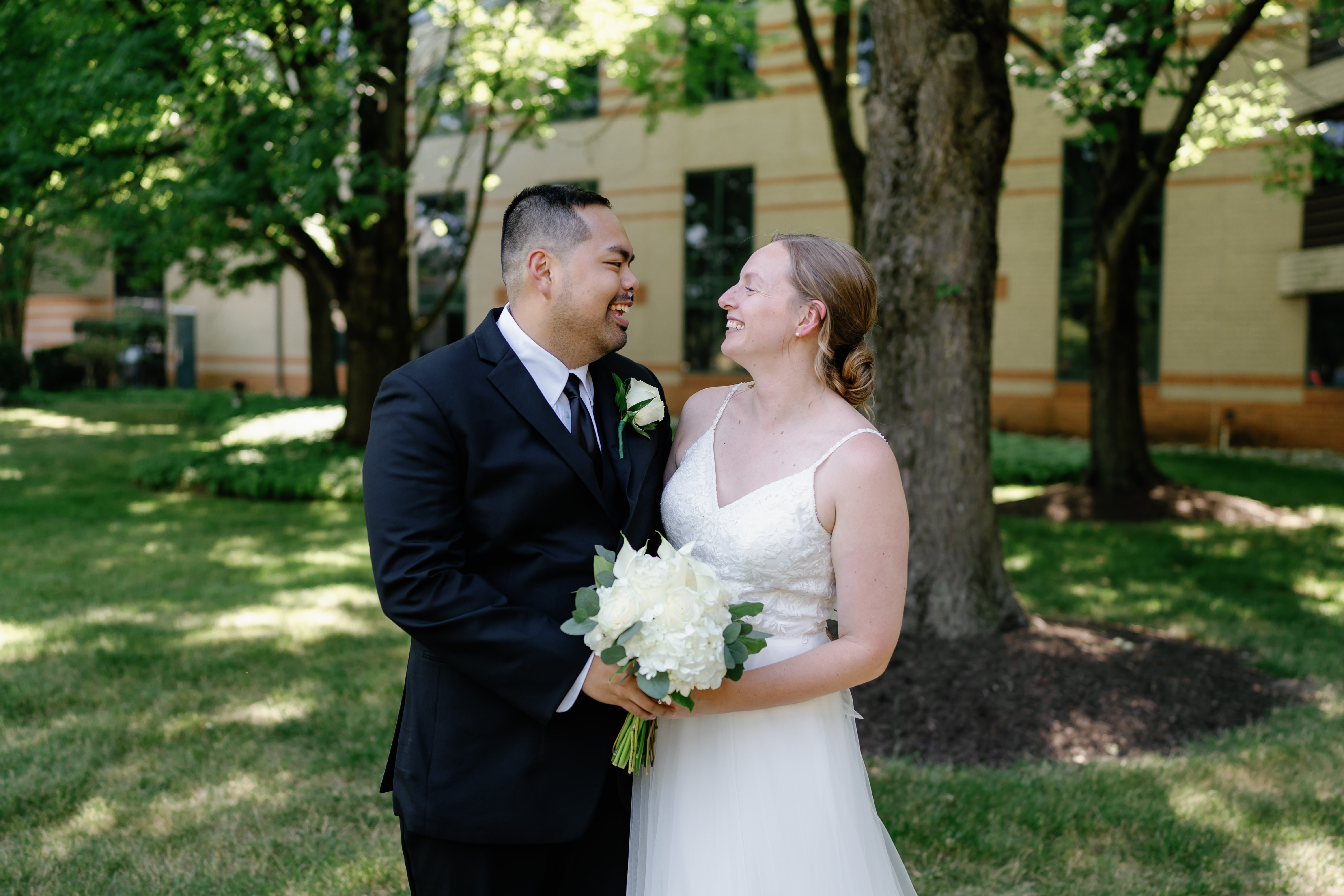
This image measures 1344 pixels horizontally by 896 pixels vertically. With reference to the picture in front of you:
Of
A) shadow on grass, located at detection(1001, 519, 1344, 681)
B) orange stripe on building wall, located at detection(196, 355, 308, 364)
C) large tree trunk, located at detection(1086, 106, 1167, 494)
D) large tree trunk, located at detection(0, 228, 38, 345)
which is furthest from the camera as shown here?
orange stripe on building wall, located at detection(196, 355, 308, 364)

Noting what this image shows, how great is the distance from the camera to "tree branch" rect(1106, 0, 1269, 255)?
8.50 metres

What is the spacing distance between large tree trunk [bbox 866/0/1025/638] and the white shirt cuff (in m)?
4.00

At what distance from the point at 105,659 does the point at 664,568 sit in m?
5.56

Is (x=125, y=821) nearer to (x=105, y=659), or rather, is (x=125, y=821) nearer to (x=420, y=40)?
(x=105, y=659)

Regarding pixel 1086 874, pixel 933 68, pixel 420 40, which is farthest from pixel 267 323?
pixel 1086 874

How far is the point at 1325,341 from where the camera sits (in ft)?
57.2

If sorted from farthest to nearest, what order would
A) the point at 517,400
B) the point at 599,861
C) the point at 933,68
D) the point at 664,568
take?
the point at 933,68
the point at 599,861
the point at 517,400
the point at 664,568

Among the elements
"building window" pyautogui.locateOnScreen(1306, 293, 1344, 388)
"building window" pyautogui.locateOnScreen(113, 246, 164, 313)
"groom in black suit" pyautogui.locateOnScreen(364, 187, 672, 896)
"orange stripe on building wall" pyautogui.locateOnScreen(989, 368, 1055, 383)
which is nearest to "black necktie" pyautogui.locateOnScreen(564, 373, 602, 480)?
"groom in black suit" pyautogui.locateOnScreen(364, 187, 672, 896)

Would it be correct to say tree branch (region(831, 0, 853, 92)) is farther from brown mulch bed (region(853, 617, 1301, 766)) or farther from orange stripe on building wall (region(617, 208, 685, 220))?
orange stripe on building wall (region(617, 208, 685, 220))

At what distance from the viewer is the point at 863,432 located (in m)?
2.55

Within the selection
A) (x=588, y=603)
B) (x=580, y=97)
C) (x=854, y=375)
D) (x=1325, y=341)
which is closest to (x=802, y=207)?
(x=580, y=97)

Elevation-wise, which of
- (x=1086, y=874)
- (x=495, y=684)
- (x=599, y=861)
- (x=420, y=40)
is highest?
(x=420, y=40)

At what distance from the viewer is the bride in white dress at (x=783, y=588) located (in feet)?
8.43

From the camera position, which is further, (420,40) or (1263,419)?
(420,40)
